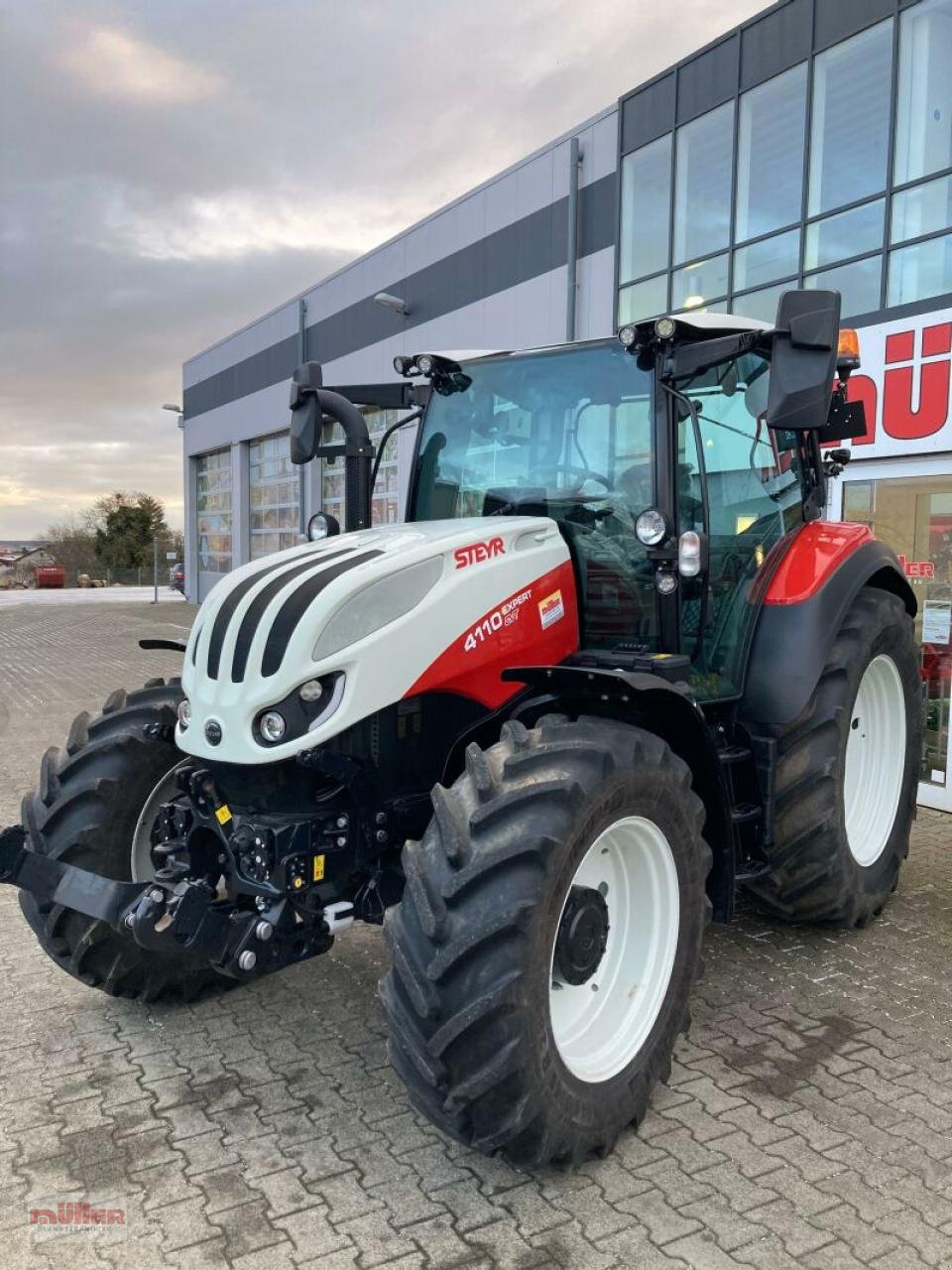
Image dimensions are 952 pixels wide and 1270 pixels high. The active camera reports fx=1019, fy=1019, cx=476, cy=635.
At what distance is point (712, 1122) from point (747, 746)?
1.40m

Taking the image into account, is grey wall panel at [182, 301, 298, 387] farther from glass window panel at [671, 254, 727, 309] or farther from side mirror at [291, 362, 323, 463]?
side mirror at [291, 362, 323, 463]

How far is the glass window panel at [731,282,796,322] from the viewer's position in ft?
32.1

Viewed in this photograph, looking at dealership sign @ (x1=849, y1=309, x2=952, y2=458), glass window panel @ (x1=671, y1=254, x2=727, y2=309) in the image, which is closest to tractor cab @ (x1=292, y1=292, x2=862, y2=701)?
dealership sign @ (x1=849, y1=309, x2=952, y2=458)

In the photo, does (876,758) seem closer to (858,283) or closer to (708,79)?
(858,283)

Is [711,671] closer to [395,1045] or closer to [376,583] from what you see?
[376,583]

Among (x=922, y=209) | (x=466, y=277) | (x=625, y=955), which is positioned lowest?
(x=625, y=955)

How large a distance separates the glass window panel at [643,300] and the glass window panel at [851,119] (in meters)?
2.29

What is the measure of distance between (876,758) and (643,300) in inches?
320

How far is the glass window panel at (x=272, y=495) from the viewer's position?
2350cm

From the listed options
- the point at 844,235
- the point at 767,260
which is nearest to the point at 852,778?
the point at 844,235

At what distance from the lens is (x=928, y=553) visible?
6.93 meters

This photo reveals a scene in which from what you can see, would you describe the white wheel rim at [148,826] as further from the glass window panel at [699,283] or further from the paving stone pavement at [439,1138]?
the glass window panel at [699,283]

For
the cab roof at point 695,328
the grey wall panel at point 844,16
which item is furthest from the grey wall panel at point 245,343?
the cab roof at point 695,328

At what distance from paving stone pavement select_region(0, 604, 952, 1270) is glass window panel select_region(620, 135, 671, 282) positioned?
9.10 metres
